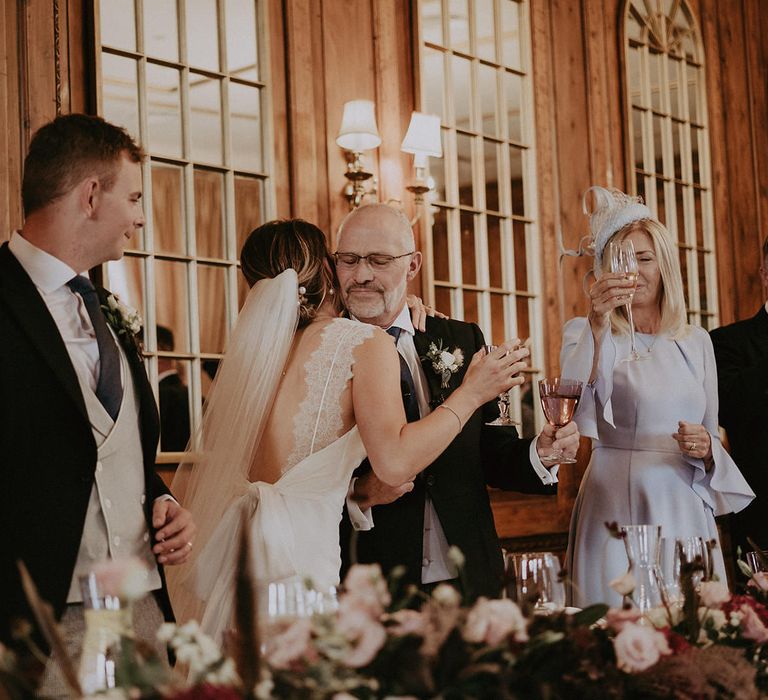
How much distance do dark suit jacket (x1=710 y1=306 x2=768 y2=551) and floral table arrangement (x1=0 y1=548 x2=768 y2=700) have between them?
109 inches

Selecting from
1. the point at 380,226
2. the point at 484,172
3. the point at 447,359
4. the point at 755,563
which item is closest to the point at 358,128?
the point at 484,172

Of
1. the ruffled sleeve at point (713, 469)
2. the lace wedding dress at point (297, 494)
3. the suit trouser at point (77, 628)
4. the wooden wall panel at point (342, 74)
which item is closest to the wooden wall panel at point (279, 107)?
the wooden wall panel at point (342, 74)

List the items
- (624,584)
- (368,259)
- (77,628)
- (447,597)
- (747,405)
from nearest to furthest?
1. (447,597)
2. (624,584)
3. (77,628)
4. (368,259)
5. (747,405)

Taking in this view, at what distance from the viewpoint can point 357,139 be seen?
4855 millimetres

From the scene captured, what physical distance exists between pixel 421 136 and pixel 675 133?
243 centimetres

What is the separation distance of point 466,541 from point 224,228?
2.01m

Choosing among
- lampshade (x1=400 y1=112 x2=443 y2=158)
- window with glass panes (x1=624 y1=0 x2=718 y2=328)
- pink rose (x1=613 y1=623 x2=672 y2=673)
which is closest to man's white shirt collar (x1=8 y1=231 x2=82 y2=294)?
pink rose (x1=613 y1=623 x2=672 y2=673)

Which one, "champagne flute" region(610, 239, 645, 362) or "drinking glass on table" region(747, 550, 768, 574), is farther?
"champagne flute" region(610, 239, 645, 362)

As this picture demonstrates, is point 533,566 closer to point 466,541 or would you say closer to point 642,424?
point 466,541

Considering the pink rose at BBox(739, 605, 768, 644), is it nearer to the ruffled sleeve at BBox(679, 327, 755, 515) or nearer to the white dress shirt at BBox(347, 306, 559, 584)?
the white dress shirt at BBox(347, 306, 559, 584)

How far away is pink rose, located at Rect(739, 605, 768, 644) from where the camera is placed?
1604mm

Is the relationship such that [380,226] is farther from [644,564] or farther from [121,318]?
[644,564]

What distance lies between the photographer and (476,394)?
266 centimetres

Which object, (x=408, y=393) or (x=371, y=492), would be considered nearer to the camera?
(x=371, y=492)
